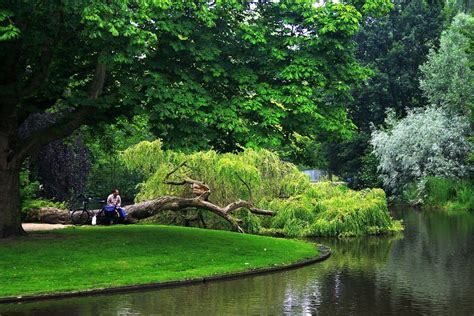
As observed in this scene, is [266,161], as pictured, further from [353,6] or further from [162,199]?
[353,6]

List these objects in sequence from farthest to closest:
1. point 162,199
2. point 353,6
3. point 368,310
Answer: point 162,199 < point 353,6 < point 368,310

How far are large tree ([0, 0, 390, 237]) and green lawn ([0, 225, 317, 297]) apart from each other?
2.24 meters

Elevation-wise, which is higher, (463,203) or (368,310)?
(463,203)

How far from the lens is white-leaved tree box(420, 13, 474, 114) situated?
51688 mm

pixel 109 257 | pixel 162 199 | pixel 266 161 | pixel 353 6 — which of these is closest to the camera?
pixel 109 257

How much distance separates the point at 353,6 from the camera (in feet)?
67.8

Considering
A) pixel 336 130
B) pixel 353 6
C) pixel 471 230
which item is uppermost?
pixel 353 6

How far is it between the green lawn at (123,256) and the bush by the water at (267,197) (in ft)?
18.2

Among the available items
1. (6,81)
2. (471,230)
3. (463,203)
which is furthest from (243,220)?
(463,203)

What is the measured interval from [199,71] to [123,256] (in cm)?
619

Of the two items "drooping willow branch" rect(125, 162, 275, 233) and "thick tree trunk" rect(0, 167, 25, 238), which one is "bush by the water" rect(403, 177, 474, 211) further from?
"thick tree trunk" rect(0, 167, 25, 238)

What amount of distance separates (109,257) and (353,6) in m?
11.0

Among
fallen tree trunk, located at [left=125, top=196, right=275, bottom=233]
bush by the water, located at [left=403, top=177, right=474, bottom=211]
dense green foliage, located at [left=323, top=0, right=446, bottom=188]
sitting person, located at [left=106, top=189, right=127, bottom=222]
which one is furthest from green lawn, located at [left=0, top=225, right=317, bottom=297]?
dense green foliage, located at [left=323, top=0, right=446, bottom=188]

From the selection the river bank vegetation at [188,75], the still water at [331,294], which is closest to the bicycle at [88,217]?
the river bank vegetation at [188,75]
